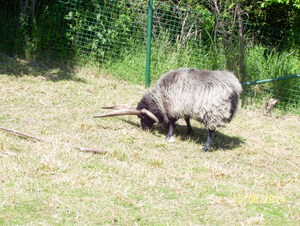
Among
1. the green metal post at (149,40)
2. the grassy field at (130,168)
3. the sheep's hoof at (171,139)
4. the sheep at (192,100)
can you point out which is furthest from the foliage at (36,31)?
the sheep's hoof at (171,139)

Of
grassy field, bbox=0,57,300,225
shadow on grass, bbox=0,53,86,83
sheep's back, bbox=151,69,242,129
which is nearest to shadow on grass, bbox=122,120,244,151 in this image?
grassy field, bbox=0,57,300,225

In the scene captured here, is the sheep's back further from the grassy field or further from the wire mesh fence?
the wire mesh fence

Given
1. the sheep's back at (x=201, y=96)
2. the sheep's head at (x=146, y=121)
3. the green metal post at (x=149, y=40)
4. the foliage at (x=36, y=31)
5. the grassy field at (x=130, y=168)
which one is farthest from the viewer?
the foliage at (x=36, y=31)

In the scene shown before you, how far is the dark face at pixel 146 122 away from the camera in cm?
568

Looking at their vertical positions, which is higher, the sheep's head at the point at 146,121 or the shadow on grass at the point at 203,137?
the sheep's head at the point at 146,121

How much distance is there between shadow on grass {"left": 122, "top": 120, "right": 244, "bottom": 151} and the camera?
559 centimetres

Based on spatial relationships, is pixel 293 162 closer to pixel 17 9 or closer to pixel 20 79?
pixel 20 79

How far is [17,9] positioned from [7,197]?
643 cm

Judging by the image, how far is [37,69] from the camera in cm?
793

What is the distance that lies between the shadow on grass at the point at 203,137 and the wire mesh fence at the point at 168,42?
2.06m

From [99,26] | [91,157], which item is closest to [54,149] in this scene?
[91,157]

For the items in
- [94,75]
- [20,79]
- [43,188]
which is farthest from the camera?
[94,75]

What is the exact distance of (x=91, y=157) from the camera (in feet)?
15.2

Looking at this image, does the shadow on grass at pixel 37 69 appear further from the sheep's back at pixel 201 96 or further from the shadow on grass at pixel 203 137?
the sheep's back at pixel 201 96
